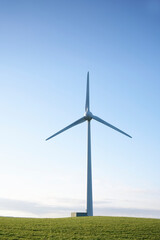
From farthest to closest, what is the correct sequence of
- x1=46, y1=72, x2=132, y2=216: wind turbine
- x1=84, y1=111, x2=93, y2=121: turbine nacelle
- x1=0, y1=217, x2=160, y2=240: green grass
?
x1=84, y1=111, x2=93, y2=121: turbine nacelle → x1=46, y1=72, x2=132, y2=216: wind turbine → x1=0, y1=217, x2=160, y2=240: green grass

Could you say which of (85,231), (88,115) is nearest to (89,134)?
(88,115)

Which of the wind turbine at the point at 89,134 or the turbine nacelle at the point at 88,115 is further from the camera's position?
the turbine nacelle at the point at 88,115

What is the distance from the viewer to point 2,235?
1206 inches

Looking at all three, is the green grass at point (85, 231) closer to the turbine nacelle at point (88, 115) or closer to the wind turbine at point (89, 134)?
the wind turbine at point (89, 134)

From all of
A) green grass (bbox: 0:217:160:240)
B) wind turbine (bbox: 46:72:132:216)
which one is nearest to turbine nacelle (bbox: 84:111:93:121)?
wind turbine (bbox: 46:72:132:216)

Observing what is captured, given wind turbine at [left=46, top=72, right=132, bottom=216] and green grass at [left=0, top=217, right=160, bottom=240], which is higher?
wind turbine at [left=46, top=72, right=132, bottom=216]

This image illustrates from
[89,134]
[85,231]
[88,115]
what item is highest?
[88,115]

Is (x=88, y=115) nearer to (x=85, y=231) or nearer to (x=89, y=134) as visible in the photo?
(x=89, y=134)

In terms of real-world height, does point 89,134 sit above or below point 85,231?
above

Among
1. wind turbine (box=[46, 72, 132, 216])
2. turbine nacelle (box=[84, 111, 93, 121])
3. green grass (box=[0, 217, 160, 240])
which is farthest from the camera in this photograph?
turbine nacelle (box=[84, 111, 93, 121])

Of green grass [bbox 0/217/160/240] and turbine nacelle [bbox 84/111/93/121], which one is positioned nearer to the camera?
green grass [bbox 0/217/160/240]

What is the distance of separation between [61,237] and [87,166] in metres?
25.2

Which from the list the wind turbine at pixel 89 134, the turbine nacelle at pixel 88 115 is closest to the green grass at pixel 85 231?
the wind turbine at pixel 89 134

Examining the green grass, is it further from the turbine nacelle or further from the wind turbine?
the turbine nacelle
